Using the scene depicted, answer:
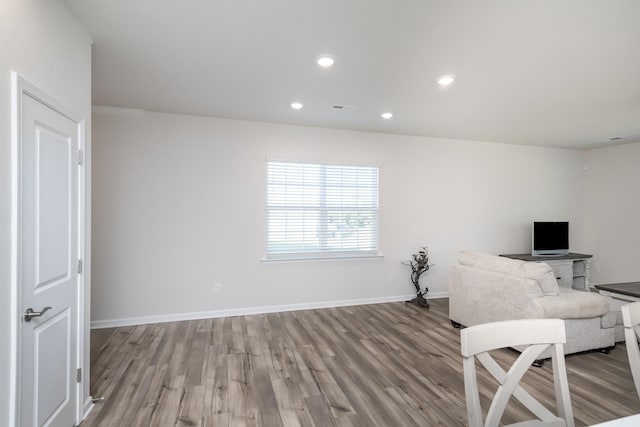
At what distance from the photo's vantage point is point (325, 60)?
258 centimetres

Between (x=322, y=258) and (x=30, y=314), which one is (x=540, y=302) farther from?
(x=30, y=314)

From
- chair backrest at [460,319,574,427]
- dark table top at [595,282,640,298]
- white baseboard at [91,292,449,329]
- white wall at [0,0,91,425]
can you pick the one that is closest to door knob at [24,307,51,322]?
white wall at [0,0,91,425]

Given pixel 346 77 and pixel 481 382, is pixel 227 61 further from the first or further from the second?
pixel 481 382

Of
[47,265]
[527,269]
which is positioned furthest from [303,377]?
[527,269]

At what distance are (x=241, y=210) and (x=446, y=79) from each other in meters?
2.97

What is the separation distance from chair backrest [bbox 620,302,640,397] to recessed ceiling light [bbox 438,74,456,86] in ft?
7.23

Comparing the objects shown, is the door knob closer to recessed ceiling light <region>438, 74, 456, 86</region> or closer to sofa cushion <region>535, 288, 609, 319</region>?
recessed ceiling light <region>438, 74, 456, 86</region>

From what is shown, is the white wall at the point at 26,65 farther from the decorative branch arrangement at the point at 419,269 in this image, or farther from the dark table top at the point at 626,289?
the dark table top at the point at 626,289

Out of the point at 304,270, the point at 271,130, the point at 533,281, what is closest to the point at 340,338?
the point at 304,270

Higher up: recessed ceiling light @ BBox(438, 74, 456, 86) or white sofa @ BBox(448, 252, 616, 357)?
recessed ceiling light @ BBox(438, 74, 456, 86)

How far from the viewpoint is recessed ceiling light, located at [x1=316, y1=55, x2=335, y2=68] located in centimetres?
254

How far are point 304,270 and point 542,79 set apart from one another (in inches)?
141

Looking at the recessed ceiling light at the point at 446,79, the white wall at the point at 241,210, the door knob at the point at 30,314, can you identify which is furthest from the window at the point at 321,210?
the door knob at the point at 30,314

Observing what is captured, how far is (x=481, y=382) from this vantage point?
2682 millimetres
